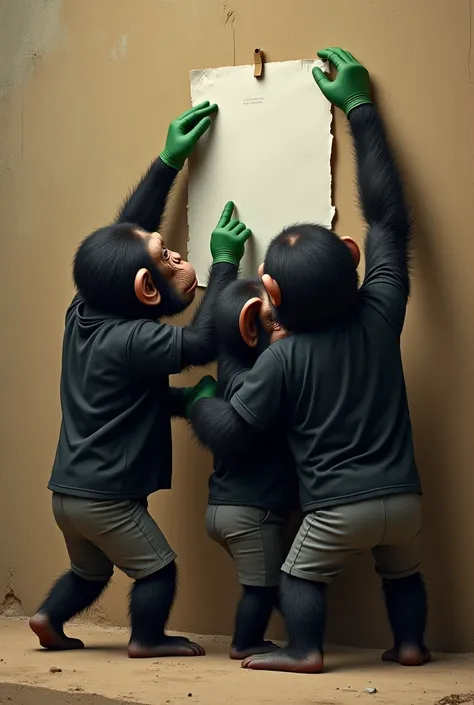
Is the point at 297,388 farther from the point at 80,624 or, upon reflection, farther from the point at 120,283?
the point at 80,624

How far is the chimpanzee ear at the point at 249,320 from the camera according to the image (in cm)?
236

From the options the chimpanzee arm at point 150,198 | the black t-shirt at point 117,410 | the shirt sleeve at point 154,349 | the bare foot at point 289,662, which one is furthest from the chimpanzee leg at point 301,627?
the chimpanzee arm at point 150,198

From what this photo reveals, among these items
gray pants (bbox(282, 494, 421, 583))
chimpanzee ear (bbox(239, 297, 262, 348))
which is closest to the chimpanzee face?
chimpanzee ear (bbox(239, 297, 262, 348))

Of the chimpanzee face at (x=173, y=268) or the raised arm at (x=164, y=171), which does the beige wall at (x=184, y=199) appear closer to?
the raised arm at (x=164, y=171)

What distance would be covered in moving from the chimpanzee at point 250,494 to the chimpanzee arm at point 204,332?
0.08 ft

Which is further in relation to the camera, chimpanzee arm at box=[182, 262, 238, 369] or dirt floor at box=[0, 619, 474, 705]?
chimpanzee arm at box=[182, 262, 238, 369]

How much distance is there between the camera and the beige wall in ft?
8.07

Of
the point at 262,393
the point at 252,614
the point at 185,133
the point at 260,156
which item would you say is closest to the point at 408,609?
the point at 252,614

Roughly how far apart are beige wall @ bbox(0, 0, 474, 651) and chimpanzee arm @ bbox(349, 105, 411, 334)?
10 centimetres

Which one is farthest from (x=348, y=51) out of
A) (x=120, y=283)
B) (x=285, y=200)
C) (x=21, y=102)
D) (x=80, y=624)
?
(x=80, y=624)

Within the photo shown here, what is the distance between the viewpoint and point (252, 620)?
238 cm

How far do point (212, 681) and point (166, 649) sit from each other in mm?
287

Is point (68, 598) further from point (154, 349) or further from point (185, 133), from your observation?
point (185, 133)

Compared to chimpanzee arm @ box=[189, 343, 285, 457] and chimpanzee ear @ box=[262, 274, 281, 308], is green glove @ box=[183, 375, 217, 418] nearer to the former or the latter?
chimpanzee arm @ box=[189, 343, 285, 457]
